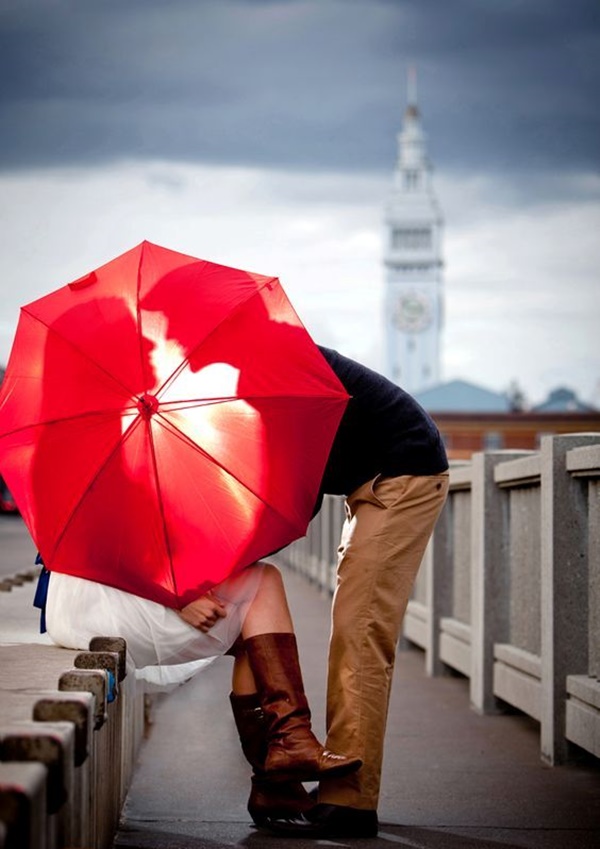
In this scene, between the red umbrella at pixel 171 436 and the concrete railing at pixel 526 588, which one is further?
the concrete railing at pixel 526 588

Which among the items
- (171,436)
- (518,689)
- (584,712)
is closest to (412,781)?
(584,712)

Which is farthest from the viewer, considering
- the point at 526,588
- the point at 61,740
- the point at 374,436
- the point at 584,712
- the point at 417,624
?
the point at 417,624

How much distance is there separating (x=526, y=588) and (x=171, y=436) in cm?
345

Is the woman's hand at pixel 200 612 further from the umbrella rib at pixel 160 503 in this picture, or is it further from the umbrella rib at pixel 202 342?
the umbrella rib at pixel 202 342

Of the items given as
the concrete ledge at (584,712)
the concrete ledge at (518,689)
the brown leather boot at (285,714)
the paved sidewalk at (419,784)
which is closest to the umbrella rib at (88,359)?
the brown leather boot at (285,714)

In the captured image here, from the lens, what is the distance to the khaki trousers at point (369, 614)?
5391 millimetres

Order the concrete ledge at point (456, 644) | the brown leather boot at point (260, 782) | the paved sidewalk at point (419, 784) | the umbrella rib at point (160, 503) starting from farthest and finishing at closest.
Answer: the concrete ledge at point (456, 644) → the paved sidewalk at point (419, 784) → the brown leather boot at point (260, 782) → the umbrella rib at point (160, 503)

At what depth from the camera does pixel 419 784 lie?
6.59m

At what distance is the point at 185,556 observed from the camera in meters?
5.01

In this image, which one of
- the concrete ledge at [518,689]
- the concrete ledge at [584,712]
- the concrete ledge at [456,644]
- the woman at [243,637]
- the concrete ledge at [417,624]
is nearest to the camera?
the woman at [243,637]

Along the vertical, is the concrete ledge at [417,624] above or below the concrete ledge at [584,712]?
above

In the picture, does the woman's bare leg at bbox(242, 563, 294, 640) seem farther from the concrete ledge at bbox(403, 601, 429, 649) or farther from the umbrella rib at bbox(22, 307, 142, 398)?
the concrete ledge at bbox(403, 601, 429, 649)

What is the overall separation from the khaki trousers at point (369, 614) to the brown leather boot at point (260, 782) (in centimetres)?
10

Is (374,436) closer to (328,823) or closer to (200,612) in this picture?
(200,612)
